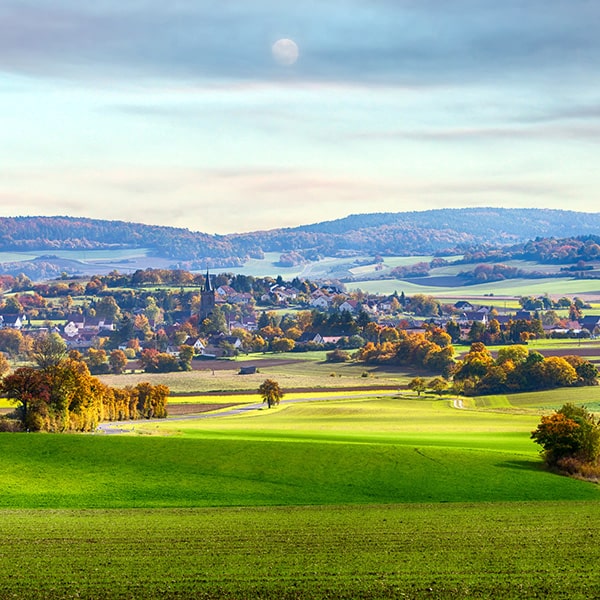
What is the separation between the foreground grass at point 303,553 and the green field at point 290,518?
0.06 metres

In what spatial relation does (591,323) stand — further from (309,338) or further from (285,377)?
(285,377)

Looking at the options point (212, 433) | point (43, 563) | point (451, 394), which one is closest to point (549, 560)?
point (43, 563)

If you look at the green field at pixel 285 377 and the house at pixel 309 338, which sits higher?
the house at pixel 309 338

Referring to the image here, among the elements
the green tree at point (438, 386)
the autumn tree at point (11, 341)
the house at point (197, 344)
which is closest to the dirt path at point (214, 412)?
the green tree at point (438, 386)

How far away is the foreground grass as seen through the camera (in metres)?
25.9

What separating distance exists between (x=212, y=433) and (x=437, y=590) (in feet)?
113

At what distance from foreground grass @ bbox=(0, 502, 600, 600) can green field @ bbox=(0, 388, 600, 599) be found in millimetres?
59

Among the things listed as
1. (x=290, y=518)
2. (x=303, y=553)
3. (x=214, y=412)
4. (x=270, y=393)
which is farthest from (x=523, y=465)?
(x=270, y=393)

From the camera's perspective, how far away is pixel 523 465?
4697 cm

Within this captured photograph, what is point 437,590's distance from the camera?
25.9m

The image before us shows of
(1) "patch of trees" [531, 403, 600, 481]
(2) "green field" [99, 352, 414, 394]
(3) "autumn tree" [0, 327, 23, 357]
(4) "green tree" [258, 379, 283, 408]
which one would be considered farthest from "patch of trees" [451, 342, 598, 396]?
(3) "autumn tree" [0, 327, 23, 357]

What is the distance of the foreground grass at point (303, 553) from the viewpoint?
2591cm

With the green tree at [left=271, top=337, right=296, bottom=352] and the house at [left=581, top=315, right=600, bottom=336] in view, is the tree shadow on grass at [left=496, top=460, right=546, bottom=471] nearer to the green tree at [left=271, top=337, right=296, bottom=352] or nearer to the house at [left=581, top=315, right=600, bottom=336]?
the green tree at [left=271, top=337, right=296, bottom=352]

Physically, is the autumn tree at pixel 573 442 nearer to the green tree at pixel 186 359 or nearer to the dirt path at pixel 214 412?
the dirt path at pixel 214 412
